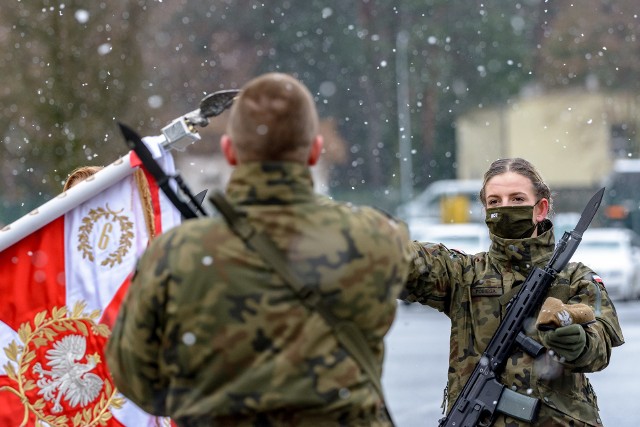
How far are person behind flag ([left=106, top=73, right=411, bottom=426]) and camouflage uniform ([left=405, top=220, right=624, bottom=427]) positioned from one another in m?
1.36

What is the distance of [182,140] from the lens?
13.6ft

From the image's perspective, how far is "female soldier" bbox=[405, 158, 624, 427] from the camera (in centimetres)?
432

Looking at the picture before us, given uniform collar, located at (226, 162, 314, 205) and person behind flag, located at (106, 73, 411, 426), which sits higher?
uniform collar, located at (226, 162, 314, 205)

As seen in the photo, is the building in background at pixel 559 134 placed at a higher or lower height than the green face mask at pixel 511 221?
lower

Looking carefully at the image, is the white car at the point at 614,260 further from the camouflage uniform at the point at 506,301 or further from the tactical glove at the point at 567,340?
the tactical glove at the point at 567,340

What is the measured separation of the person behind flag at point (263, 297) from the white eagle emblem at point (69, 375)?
4.30 ft

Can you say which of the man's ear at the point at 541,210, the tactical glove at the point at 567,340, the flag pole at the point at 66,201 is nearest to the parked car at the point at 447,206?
the man's ear at the point at 541,210

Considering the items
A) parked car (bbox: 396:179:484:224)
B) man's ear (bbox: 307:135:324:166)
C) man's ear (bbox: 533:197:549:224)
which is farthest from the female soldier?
parked car (bbox: 396:179:484:224)

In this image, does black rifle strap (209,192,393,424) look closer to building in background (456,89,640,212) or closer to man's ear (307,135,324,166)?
man's ear (307,135,324,166)

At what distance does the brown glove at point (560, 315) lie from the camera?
13.5 ft

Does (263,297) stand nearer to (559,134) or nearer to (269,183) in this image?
(269,183)

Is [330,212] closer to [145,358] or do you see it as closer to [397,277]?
[397,277]

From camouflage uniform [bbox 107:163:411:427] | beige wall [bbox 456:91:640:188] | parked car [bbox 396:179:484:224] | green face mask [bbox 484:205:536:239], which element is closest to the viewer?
camouflage uniform [bbox 107:163:411:427]

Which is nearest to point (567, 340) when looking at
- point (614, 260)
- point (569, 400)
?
point (569, 400)
